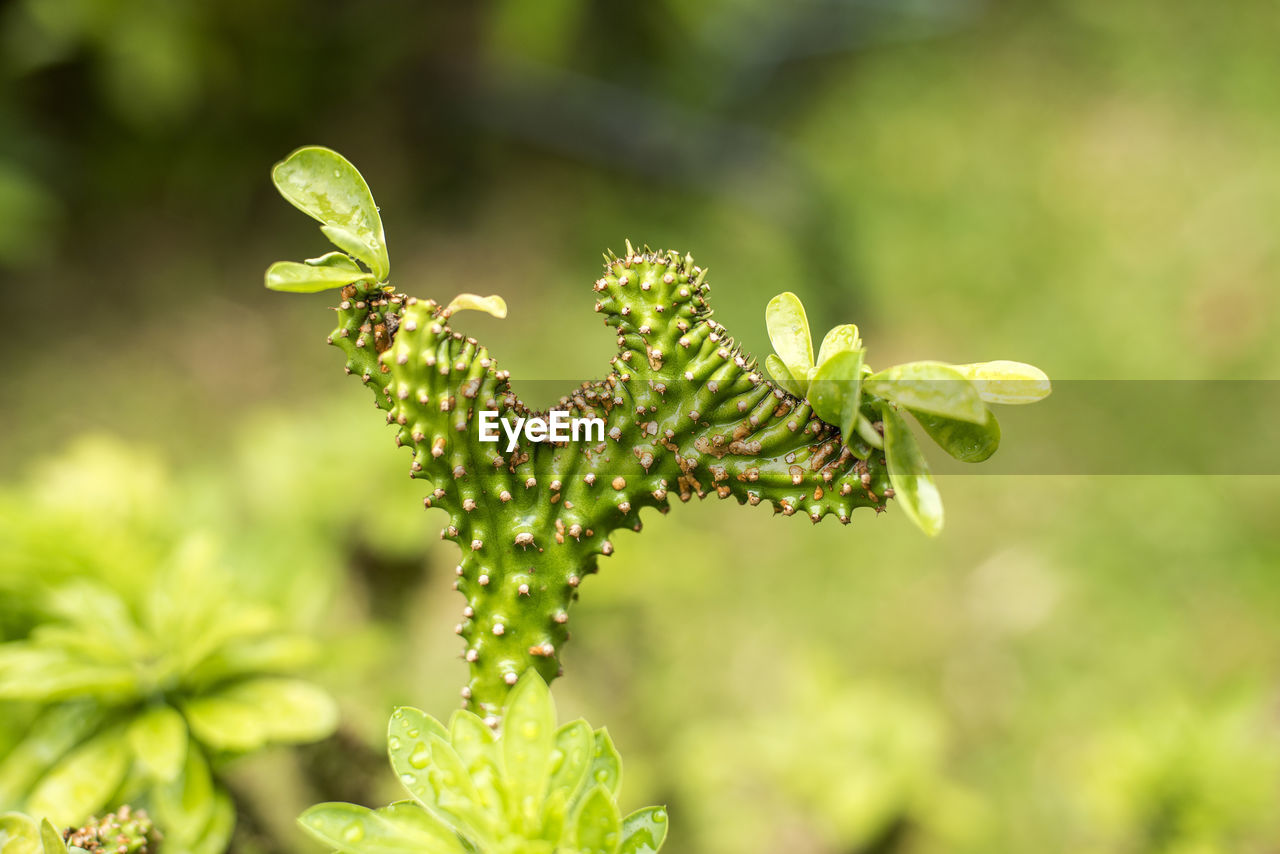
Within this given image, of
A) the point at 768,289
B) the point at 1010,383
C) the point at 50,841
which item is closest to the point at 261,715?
the point at 50,841

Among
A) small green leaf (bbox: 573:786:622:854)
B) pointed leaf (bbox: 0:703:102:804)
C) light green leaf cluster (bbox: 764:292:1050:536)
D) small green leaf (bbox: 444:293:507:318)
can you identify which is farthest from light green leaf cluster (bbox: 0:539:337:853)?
light green leaf cluster (bbox: 764:292:1050:536)

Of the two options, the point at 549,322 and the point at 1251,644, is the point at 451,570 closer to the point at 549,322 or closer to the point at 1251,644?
the point at 549,322

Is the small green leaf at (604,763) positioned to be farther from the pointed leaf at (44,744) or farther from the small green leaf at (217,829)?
the pointed leaf at (44,744)

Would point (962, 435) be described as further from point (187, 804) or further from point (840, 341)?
point (187, 804)

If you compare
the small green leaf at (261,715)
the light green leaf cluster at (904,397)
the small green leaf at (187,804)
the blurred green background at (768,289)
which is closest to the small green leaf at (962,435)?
the light green leaf cluster at (904,397)

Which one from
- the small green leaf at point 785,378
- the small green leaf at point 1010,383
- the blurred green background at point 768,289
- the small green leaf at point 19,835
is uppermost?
the blurred green background at point 768,289

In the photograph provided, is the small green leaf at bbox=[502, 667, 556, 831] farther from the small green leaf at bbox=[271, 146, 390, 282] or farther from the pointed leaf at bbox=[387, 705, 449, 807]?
the small green leaf at bbox=[271, 146, 390, 282]
